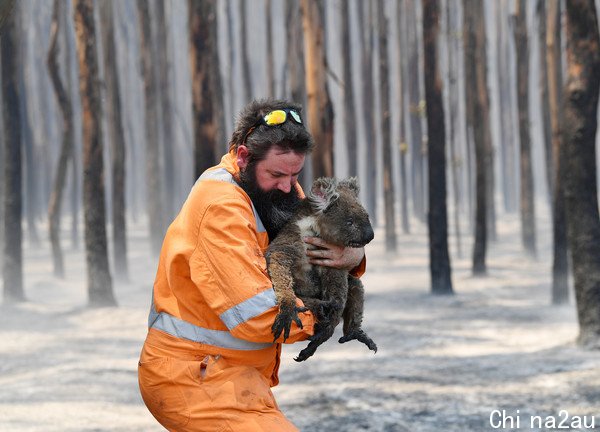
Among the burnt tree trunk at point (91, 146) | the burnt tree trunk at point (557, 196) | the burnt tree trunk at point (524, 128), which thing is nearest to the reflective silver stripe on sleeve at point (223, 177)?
the burnt tree trunk at point (557, 196)

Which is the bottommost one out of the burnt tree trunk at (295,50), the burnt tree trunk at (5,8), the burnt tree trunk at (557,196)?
the burnt tree trunk at (557,196)

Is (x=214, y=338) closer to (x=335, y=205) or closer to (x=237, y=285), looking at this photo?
(x=237, y=285)

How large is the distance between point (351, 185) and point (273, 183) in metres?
0.32

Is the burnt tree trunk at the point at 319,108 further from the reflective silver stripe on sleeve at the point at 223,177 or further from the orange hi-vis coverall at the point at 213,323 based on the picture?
the orange hi-vis coverall at the point at 213,323

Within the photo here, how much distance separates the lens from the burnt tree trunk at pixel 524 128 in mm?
18203

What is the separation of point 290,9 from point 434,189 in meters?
8.74

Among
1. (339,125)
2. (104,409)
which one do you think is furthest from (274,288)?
(339,125)

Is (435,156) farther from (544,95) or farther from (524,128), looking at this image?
(524,128)

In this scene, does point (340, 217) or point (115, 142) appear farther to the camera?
point (115, 142)

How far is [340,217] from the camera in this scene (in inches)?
115

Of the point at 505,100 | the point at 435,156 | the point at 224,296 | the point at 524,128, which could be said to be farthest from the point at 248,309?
the point at 505,100

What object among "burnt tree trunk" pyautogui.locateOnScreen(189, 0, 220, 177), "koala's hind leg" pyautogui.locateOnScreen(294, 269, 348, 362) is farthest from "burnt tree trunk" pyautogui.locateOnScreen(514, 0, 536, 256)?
"koala's hind leg" pyautogui.locateOnScreen(294, 269, 348, 362)

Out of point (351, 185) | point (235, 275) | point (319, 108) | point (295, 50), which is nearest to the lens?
point (235, 275)

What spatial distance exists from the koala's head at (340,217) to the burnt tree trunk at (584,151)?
5.90 m
